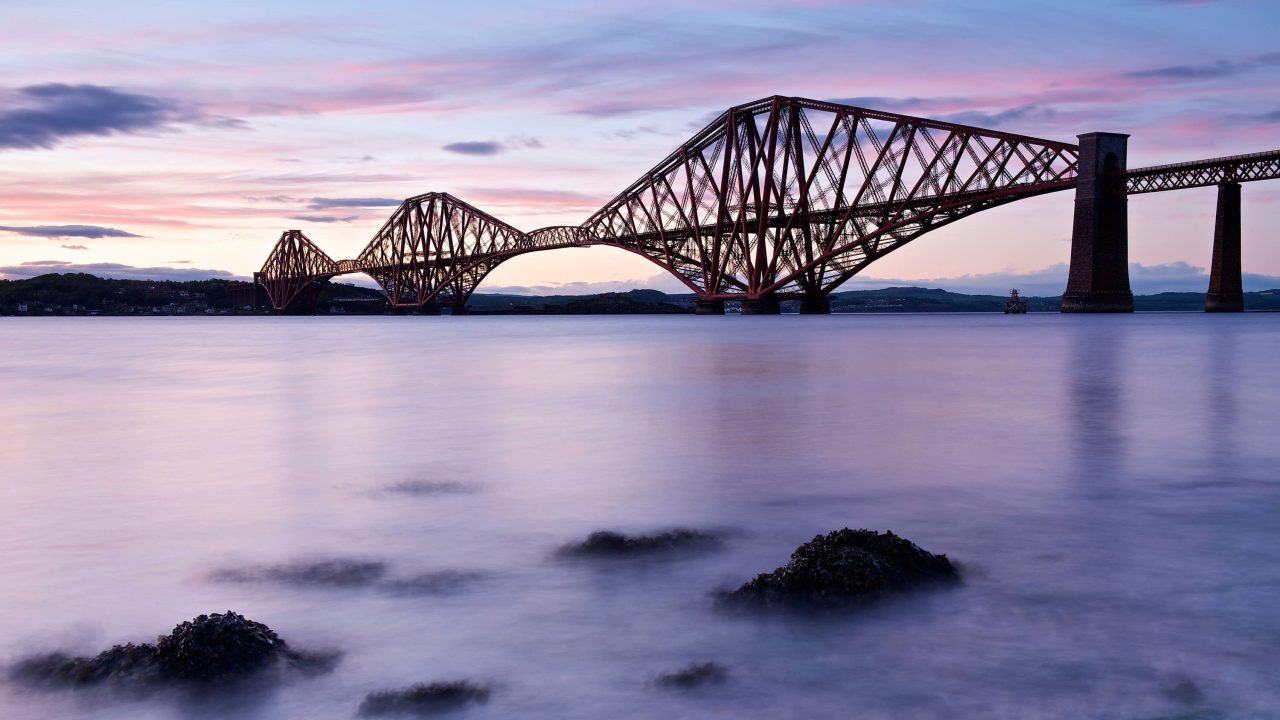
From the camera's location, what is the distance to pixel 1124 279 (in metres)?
83.8

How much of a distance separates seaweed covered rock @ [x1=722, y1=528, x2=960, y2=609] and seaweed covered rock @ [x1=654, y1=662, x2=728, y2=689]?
0.95m

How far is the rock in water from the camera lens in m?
4.71

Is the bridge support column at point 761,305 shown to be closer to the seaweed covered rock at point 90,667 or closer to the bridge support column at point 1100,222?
the bridge support column at point 1100,222

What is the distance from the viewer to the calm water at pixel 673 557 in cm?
452

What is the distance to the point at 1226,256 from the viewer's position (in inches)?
3226

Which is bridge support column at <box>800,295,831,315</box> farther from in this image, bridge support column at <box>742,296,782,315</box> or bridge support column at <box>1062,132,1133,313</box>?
bridge support column at <box>1062,132,1133,313</box>

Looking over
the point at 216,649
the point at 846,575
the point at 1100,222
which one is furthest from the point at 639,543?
the point at 1100,222

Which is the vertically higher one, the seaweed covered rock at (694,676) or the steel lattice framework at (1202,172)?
the steel lattice framework at (1202,172)

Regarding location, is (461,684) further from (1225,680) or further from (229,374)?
(229,374)

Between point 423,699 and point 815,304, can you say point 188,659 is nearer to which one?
point 423,699

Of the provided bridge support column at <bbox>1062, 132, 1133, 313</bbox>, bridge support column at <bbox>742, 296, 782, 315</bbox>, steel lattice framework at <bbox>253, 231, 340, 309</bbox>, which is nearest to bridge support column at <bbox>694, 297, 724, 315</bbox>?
bridge support column at <bbox>742, 296, 782, 315</bbox>

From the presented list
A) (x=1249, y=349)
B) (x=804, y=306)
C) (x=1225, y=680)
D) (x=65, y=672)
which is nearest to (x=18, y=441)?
(x=65, y=672)

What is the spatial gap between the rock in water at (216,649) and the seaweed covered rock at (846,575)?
2490 millimetres

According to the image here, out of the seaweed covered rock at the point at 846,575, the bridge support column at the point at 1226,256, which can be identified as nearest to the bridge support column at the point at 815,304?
the bridge support column at the point at 1226,256
